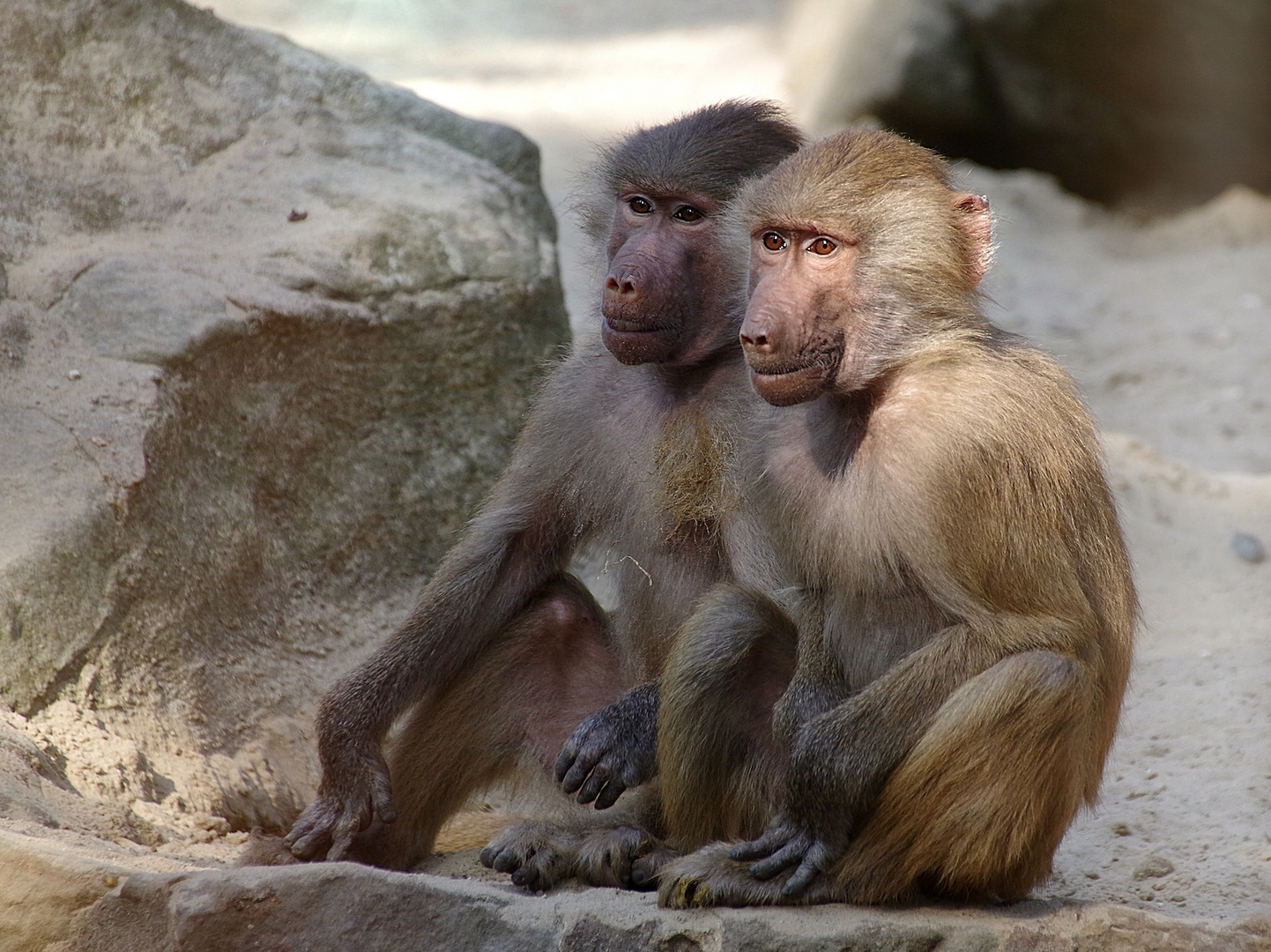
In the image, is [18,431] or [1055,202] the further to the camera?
[1055,202]

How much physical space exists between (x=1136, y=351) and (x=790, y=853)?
545cm

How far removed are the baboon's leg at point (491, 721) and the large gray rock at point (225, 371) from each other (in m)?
0.45

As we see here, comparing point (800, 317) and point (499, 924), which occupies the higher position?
point (800, 317)

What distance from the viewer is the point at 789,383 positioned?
2.80m

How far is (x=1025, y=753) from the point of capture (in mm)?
2545

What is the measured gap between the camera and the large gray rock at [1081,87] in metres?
8.38

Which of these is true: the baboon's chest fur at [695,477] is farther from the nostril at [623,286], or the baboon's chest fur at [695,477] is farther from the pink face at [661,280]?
the nostril at [623,286]

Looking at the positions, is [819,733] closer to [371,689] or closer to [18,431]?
[371,689]

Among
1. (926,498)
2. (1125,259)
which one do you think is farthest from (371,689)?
(1125,259)

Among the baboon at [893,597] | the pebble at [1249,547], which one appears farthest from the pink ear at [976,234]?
the pebble at [1249,547]

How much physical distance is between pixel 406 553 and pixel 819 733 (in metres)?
2.04

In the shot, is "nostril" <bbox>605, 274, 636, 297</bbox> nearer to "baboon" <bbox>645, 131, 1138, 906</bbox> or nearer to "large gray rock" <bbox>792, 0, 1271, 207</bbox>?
"baboon" <bbox>645, 131, 1138, 906</bbox>

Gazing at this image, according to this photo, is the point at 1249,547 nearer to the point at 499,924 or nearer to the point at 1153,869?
the point at 1153,869

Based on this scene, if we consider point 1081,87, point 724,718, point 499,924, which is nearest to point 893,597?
point 724,718
